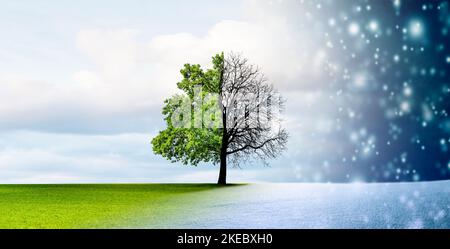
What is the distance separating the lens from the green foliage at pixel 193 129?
105 ft

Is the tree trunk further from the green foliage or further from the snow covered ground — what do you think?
the snow covered ground

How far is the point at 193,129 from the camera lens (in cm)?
3244

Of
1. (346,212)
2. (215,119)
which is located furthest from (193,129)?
(346,212)

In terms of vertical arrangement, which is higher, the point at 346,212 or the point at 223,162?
the point at 223,162

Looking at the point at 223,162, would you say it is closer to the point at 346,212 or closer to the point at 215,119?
the point at 215,119

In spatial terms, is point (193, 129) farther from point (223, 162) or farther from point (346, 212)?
point (346, 212)

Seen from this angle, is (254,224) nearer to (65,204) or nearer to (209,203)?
(209,203)

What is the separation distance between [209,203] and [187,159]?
546 inches

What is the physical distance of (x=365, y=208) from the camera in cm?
1434

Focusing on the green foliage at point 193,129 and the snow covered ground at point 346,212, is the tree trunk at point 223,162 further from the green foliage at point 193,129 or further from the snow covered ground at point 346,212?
the snow covered ground at point 346,212

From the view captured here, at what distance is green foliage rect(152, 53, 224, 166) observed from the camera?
31969 millimetres

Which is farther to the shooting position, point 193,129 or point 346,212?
point 193,129
